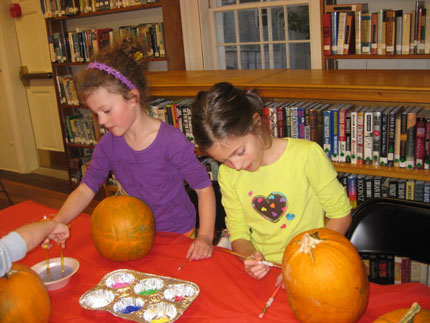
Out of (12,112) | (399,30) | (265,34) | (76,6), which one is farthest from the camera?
(12,112)

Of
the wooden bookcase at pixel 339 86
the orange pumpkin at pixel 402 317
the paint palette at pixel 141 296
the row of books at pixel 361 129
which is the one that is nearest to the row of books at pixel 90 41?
the wooden bookcase at pixel 339 86

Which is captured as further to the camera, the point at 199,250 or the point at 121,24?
the point at 121,24

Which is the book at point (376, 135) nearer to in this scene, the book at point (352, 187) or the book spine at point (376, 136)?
the book spine at point (376, 136)

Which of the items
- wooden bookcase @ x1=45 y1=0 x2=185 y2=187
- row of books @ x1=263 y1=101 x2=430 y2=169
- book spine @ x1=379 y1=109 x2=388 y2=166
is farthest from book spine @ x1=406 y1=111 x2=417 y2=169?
wooden bookcase @ x1=45 y1=0 x2=185 y2=187

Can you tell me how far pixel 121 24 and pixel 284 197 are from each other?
3.13 m

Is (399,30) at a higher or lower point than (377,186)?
higher

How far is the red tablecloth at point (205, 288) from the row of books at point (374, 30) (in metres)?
1.80

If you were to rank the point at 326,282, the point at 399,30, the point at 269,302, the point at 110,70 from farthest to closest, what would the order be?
the point at 399,30 < the point at 110,70 < the point at 269,302 < the point at 326,282

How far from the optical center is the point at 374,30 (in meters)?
2.51

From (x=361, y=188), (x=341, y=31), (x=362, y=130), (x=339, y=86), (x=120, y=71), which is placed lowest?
(x=361, y=188)

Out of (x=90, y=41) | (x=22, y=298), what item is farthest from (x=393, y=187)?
(x=90, y=41)

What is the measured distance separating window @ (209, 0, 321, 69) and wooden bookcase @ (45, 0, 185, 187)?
0.32 m

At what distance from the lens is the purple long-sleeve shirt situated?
164 cm

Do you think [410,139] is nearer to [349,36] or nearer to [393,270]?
[349,36]
